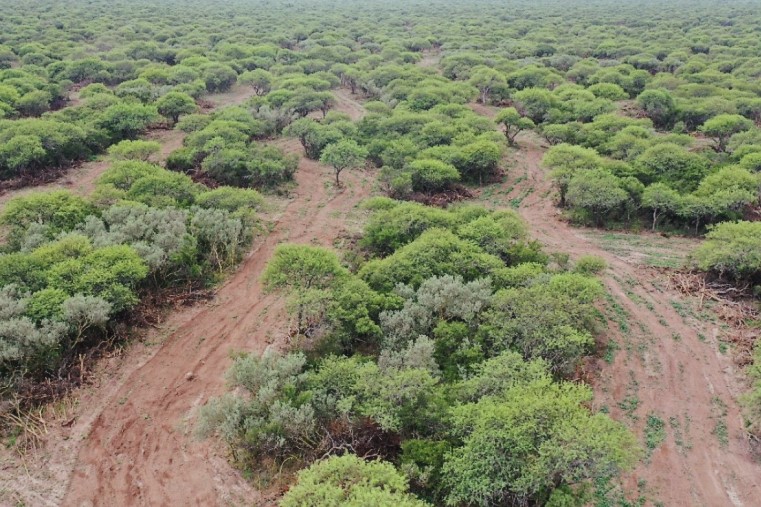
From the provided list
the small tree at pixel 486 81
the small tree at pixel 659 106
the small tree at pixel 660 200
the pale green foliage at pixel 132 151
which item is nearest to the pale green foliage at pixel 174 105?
the pale green foliage at pixel 132 151

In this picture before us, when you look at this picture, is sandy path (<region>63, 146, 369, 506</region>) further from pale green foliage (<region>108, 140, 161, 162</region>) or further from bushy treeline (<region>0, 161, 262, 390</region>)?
pale green foliage (<region>108, 140, 161, 162</region>)

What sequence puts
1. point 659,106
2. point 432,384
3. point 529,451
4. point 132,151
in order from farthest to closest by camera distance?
point 659,106
point 132,151
point 432,384
point 529,451

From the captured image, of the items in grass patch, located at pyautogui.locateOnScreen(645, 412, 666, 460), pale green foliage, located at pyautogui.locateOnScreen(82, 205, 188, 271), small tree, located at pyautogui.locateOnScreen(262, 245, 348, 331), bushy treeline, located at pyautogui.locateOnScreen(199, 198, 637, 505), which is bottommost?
grass patch, located at pyautogui.locateOnScreen(645, 412, 666, 460)

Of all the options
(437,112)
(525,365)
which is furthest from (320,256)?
(437,112)

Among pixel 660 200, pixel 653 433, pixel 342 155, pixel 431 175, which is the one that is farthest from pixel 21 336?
pixel 660 200

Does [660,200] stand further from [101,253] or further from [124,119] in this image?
[124,119]

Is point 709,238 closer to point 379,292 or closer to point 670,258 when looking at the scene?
point 670,258

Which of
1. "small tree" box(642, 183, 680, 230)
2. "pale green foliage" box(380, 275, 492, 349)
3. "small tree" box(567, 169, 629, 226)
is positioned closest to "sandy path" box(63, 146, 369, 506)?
"pale green foliage" box(380, 275, 492, 349)
